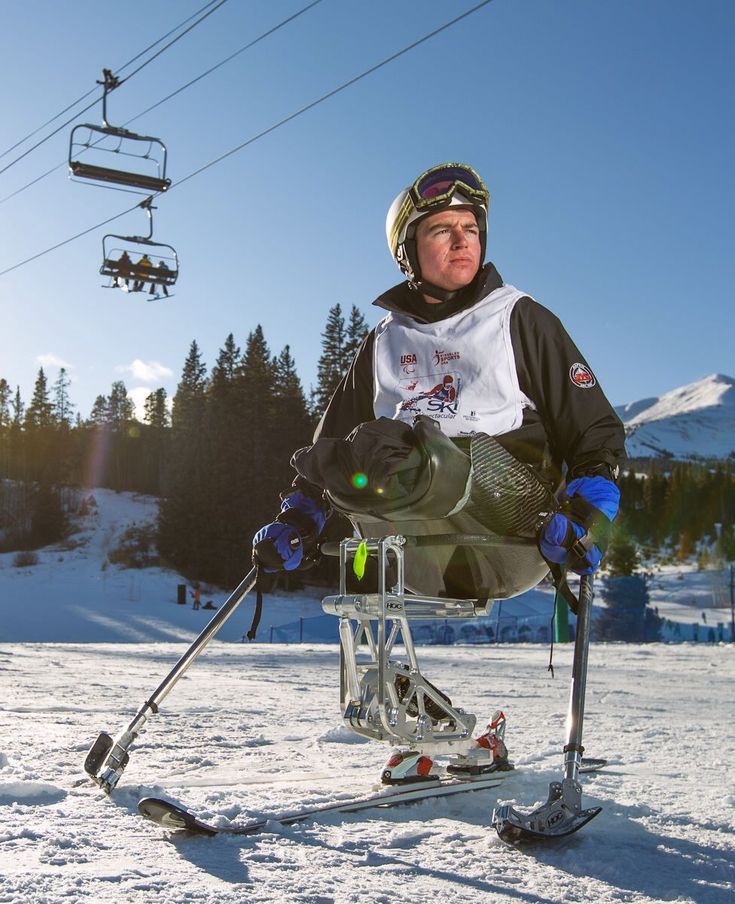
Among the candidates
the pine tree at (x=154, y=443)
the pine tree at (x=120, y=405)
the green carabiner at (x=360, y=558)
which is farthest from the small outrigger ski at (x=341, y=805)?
the pine tree at (x=120, y=405)

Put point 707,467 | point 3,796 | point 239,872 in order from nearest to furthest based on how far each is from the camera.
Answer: point 239,872 < point 3,796 < point 707,467

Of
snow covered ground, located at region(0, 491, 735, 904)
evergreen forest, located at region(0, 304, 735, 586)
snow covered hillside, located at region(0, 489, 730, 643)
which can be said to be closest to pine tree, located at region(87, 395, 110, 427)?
evergreen forest, located at region(0, 304, 735, 586)

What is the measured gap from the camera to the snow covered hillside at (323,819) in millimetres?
1829

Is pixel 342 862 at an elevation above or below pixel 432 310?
below

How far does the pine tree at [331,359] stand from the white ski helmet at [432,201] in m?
50.7

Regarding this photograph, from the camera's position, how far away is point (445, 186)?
2701 mm

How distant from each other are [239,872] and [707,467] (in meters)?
98.8

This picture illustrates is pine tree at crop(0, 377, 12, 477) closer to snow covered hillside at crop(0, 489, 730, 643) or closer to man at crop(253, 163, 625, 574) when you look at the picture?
snow covered hillside at crop(0, 489, 730, 643)

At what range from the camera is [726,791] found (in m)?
2.95

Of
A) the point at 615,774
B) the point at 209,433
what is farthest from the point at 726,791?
the point at 209,433

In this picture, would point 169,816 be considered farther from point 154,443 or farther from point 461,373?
point 154,443

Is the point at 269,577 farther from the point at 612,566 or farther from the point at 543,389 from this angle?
the point at 612,566

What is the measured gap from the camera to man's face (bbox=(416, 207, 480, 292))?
2.74 metres

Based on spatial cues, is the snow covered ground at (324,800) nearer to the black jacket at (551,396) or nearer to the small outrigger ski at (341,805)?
the small outrigger ski at (341,805)
